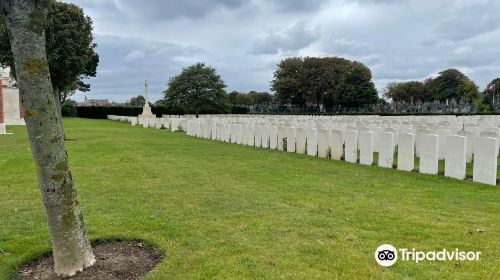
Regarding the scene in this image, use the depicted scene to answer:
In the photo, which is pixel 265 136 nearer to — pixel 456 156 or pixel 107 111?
pixel 456 156

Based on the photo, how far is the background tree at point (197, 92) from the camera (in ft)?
154

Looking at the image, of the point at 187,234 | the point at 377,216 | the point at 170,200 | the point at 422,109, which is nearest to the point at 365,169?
the point at 377,216

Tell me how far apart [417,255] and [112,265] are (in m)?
2.79

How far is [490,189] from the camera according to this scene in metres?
6.88

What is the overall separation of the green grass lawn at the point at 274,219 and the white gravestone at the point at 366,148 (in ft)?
2.93

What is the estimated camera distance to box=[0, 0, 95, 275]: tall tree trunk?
11.1ft

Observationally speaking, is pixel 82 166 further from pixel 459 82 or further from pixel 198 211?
pixel 459 82

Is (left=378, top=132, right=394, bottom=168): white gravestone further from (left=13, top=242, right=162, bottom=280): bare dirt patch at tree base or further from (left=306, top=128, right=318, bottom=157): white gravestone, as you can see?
(left=13, top=242, right=162, bottom=280): bare dirt patch at tree base

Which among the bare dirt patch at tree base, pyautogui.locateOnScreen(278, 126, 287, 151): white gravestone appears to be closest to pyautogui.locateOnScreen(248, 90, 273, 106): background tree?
pyautogui.locateOnScreen(278, 126, 287, 151): white gravestone

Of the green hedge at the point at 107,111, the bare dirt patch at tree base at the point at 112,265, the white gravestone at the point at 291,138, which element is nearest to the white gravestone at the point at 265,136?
the white gravestone at the point at 291,138

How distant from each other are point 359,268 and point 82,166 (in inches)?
311

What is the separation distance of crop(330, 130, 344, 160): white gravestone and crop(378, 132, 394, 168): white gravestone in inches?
56.1

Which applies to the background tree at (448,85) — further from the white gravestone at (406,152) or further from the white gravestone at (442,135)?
the white gravestone at (406,152)

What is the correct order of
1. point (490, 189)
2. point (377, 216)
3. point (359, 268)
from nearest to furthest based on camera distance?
point (359, 268) < point (377, 216) < point (490, 189)
